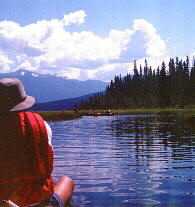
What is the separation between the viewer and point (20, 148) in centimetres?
372

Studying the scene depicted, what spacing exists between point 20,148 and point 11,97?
542 millimetres

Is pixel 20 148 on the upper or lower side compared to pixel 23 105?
lower

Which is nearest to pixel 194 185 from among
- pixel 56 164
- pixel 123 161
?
pixel 123 161

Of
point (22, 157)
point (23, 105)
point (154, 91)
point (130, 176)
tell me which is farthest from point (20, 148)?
point (154, 91)

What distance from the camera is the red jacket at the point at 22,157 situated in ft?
12.1

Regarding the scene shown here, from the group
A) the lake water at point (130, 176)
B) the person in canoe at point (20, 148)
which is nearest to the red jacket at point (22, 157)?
the person in canoe at point (20, 148)

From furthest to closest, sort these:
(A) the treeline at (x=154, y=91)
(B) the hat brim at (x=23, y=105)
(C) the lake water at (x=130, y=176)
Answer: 1. (A) the treeline at (x=154, y=91)
2. (C) the lake water at (x=130, y=176)
3. (B) the hat brim at (x=23, y=105)

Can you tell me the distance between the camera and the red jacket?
369cm

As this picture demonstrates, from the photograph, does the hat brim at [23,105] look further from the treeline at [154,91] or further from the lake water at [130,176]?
the treeline at [154,91]

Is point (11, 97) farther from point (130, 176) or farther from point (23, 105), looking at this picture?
point (130, 176)

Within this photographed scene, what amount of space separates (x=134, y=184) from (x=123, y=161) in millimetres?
3485

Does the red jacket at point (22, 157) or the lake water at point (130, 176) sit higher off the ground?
the red jacket at point (22, 157)

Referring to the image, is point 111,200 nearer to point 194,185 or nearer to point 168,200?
point 168,200

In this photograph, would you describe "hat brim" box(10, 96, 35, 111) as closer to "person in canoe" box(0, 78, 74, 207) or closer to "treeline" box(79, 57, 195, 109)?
"person in canoe" box(0, 78, 74, 207)
